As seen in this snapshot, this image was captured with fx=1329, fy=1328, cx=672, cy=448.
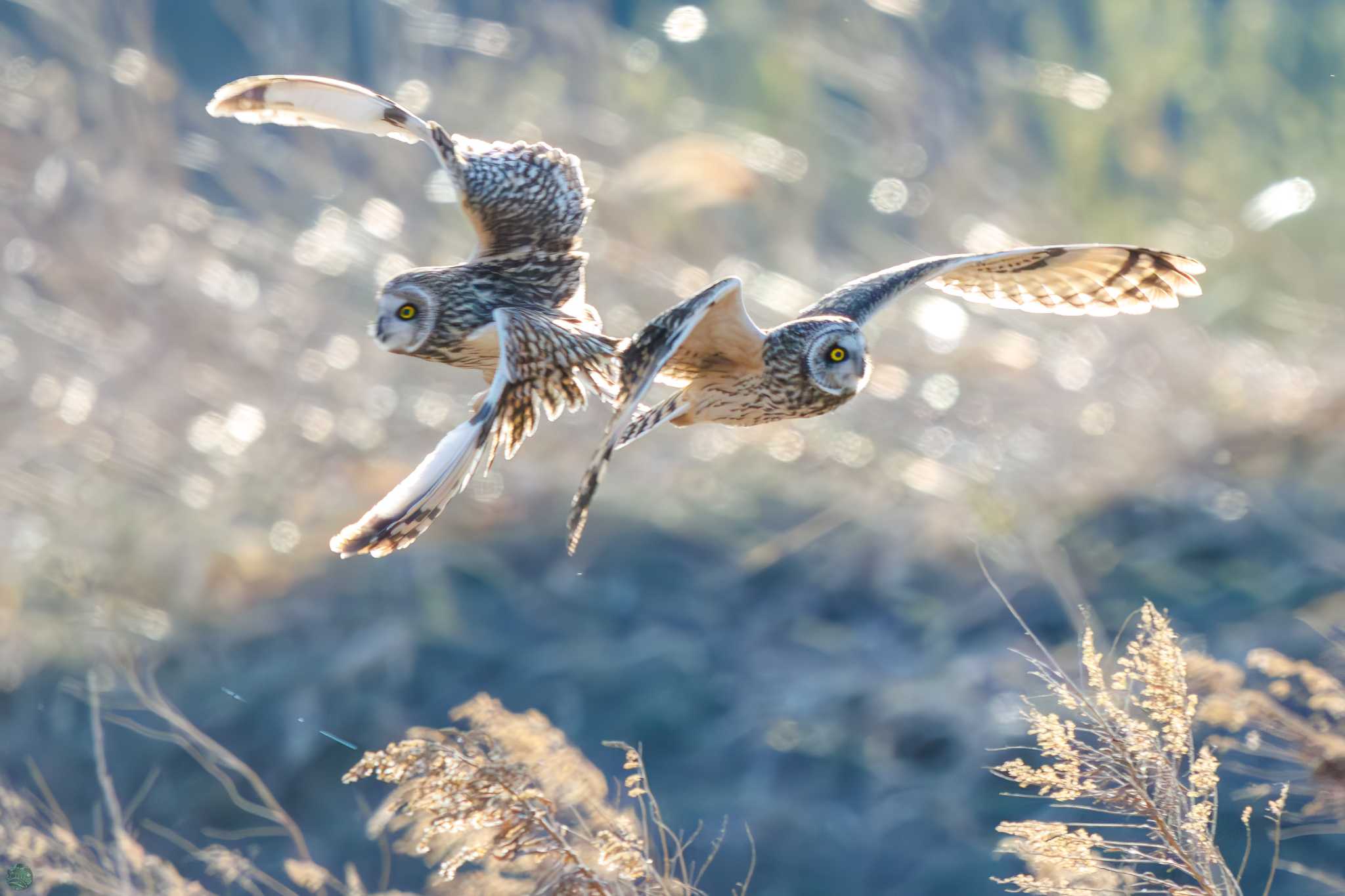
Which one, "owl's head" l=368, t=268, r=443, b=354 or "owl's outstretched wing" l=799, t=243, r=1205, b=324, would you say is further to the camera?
"owl's outstretched wing" l=799, t=243, r=1205, b=324

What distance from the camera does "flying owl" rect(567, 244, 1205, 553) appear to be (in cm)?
235

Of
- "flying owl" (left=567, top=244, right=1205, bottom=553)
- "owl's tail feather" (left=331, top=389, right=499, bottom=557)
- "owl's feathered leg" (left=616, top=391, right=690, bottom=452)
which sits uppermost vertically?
"flying owl" (left=567, top=244, right=1205, bottom=553)

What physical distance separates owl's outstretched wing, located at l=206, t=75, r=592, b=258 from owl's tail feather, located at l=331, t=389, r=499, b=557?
0.71 metres

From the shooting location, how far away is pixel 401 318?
2.75 metres

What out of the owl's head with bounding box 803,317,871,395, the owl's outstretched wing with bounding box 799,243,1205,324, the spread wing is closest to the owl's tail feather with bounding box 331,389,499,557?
the spread wing

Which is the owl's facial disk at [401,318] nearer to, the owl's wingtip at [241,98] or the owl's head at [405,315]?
the owl's head at [405,315]

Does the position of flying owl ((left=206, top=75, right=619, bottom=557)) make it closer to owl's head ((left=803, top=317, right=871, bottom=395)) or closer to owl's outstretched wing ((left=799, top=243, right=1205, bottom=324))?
owl's head ((left=803, top=317, right=871, bottom=395))

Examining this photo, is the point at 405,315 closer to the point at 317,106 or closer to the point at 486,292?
the point at 486,292

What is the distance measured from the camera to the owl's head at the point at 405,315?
8.97ft

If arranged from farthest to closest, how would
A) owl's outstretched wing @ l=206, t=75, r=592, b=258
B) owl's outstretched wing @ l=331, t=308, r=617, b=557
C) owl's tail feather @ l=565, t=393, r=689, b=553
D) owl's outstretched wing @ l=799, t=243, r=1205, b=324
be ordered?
owl's outstretched wing @ l=799, t=243, r=1205, b=324 → owl's outstretched wing @ l=206, t=75, r=592, b=258 → owl's outstretched wing @ l=331, t=308, r=617, b=557 → owl's tail feather @ l=565, t=393, r=689, b=553

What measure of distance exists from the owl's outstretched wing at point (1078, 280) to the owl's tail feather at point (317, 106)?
1120mm

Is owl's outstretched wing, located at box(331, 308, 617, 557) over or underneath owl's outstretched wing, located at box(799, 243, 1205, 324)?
underneath

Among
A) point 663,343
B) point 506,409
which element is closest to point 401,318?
point 506,409

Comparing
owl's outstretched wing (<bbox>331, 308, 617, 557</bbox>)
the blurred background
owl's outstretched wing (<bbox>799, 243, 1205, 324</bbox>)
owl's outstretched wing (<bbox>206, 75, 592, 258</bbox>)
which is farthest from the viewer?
the blurred background
